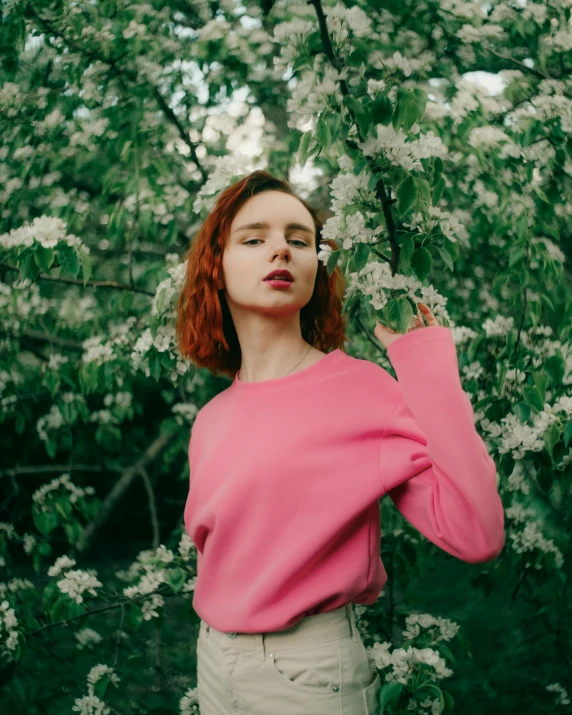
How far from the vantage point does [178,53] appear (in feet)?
9.16

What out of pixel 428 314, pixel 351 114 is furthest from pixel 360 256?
pixel 351 114

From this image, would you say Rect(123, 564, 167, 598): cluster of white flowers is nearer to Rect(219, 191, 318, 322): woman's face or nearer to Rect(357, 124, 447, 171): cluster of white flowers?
Rect(219, 191, 318, 322): woman's face

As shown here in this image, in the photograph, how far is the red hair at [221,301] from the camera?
176cm

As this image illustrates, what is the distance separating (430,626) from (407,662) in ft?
1.58

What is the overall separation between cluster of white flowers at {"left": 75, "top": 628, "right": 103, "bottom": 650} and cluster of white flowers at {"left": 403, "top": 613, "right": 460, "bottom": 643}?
5.21ft

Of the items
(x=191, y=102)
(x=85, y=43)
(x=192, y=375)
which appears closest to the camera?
(x=192, y=375)

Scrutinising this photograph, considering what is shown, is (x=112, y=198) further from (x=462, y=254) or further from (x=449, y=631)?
(x=449, y=631)

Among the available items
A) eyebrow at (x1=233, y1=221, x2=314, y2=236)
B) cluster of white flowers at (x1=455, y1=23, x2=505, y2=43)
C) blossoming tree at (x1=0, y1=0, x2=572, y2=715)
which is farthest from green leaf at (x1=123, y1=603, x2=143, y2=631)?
cluster of white flowers at (x1=455, y1=23, x2=505, y2=43)

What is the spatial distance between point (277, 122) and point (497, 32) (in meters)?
0.93

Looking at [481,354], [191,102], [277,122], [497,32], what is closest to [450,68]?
[497,32]

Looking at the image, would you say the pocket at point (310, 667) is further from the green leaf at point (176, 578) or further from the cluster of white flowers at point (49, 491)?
the cluster of white flowers at point (49, 491)

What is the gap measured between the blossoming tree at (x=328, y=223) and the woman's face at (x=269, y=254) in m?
0.13

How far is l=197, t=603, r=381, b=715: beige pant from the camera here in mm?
1393

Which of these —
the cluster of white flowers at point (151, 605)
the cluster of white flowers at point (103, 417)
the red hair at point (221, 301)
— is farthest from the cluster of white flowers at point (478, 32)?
the cluster of white flowers at point (151, 605)
